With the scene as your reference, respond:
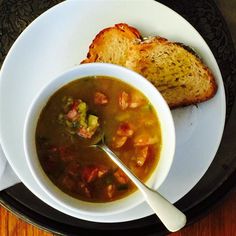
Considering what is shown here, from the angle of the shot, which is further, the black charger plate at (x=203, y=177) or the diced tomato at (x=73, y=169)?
the black charger plate at (x=203, y=177)

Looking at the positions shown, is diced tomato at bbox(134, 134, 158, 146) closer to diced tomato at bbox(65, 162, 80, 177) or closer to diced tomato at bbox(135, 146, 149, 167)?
diced tomato at bbox(135, 146, 149, 167)

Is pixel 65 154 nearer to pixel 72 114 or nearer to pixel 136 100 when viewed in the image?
pixel 72 114

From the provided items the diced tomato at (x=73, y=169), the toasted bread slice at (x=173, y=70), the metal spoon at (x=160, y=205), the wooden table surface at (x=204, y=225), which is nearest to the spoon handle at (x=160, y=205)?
the metal spoon at (x=160, y=205)

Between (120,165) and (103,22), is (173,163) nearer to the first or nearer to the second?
(120,165)

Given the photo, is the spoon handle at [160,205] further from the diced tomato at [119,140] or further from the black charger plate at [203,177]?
the black charger plate at [203,177]

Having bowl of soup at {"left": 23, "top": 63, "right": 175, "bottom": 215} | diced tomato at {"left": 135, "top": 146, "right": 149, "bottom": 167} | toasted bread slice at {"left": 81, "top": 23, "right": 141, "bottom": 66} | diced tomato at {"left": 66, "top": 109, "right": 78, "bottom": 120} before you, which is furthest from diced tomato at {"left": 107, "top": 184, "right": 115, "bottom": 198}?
toasted bread slice at {"left": 81, "top": 23, "right": 141, "bottom": 66}
